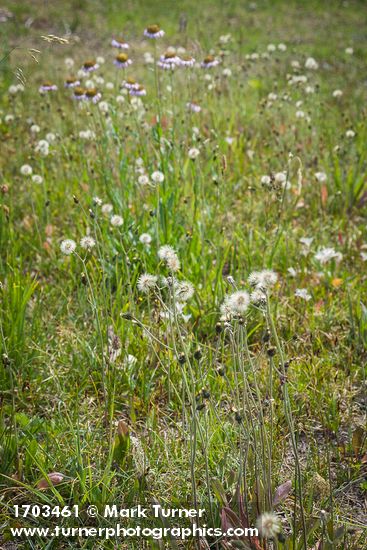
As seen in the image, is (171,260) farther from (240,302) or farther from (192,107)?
(192,107)

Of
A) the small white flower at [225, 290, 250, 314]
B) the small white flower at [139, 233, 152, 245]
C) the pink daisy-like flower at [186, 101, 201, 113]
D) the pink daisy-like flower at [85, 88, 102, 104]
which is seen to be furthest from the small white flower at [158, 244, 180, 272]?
the pink daisy-like flower at [85, 88, 102, 104]

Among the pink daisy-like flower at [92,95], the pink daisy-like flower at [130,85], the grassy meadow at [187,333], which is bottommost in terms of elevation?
the grassy meadow at [187,333]

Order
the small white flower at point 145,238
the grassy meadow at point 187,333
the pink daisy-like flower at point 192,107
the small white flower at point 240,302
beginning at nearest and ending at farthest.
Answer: the small white flower at point 240,302 → the grassy meadow at point 187,333 → the small white flower at point 145,238 → the pink daisy-like flower at point 192,107

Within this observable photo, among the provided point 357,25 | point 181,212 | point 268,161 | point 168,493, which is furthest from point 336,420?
point 357,25

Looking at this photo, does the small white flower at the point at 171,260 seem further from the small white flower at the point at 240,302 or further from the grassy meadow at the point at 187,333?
the small white flower at the point at 240,302

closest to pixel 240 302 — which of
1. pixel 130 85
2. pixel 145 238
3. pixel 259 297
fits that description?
pixel 259 297

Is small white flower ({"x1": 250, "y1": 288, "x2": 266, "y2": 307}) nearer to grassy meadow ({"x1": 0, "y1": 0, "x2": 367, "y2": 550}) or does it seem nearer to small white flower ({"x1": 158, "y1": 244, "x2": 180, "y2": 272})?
grassy meadow ({"x1": 0, "y1": 0, "x2": 367, "y2": 550})

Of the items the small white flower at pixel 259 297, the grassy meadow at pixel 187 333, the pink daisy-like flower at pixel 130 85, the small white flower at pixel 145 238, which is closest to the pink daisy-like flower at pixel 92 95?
the grassy meadow at pixel 187 333

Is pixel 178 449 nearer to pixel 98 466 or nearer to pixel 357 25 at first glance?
pixel 98 466

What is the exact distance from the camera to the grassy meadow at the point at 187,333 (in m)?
1.71

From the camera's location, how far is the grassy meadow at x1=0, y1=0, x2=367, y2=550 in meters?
1.71

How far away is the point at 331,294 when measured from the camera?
9.61 feet

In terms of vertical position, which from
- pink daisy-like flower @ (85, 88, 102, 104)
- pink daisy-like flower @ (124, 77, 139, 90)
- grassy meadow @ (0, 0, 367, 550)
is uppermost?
pink daisy-like flower @ (124, 77, 139, 90)

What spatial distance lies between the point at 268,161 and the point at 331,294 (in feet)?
5.92
